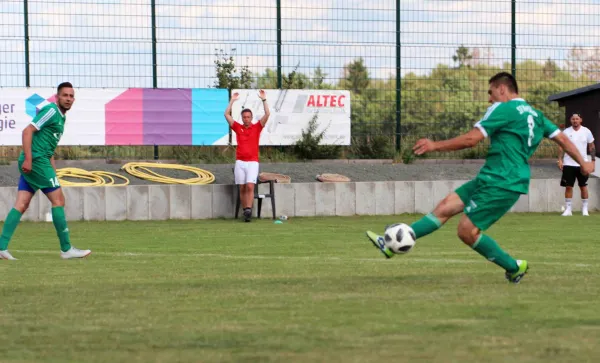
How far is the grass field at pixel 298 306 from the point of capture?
19.8 feet

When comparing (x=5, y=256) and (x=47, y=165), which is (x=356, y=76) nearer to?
(x=47, y=165)

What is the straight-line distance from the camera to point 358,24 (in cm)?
2503

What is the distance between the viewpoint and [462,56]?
86.0 feet

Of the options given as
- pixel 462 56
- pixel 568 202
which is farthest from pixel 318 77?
pixel 568 202

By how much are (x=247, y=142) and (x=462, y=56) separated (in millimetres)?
6999

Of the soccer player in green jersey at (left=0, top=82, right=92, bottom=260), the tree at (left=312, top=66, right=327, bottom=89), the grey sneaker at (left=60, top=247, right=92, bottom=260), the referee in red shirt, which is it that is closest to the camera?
the soccer player in green jersey at (left=0, top=82, right=92, bottom=260)

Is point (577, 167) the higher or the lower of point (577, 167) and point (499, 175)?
the lower

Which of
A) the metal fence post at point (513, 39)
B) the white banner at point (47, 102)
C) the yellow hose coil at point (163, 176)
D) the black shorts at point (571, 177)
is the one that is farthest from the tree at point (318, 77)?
the black shorts at point (571, 177)

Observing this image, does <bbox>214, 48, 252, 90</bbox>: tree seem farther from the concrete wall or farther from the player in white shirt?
the player in white shirt

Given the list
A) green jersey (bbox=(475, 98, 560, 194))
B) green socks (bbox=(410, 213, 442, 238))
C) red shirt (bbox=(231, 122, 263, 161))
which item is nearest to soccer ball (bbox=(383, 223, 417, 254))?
green socks (bbox=(410, 213, 442, 238))

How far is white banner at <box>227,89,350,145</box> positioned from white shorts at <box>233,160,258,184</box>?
12.8 ft

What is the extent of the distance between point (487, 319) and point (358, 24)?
727 inches

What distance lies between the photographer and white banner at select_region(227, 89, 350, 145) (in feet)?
83.3

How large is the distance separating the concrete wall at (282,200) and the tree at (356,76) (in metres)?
3.37
